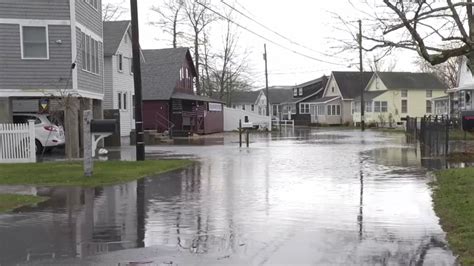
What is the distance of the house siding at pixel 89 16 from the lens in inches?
874

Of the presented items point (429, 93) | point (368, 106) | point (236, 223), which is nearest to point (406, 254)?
point (236, 223)

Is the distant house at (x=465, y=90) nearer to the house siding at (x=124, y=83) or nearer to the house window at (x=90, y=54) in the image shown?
the house siding at (x=124, y=83)

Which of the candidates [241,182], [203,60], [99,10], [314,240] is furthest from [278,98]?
[314,240]

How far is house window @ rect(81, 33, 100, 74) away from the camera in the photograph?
75.3 ft

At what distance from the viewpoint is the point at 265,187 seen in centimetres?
1334

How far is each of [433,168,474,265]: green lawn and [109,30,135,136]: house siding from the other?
2526 centimetres

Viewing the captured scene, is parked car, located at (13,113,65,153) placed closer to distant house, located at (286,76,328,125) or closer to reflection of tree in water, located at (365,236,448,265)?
reflection of tree in water, located at (365,236,448,265)

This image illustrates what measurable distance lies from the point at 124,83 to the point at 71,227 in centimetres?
3025

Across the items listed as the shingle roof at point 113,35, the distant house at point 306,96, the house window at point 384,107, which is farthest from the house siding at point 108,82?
the distant house at point 306,96

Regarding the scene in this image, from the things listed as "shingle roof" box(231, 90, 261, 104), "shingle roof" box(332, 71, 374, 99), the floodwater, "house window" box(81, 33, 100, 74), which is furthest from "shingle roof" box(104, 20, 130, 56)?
"shingle roof" box(231, 90, 261, 104)

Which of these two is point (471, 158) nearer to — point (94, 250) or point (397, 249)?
point (397, 249)

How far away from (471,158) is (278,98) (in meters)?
83.6

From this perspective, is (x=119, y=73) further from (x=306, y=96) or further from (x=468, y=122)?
(x=306, y=96)

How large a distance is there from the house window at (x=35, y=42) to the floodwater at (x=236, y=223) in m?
8.90
